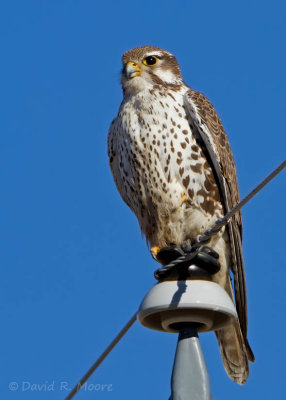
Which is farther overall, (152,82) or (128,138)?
(152,82)

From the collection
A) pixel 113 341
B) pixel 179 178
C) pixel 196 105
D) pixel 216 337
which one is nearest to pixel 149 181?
pixel 179 178

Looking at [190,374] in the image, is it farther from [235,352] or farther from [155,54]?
[155,54]

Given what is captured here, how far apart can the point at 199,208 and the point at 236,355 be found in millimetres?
1181

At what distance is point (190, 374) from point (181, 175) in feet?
9.70

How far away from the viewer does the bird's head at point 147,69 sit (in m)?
7.10

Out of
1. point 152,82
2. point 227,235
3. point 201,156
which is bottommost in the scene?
point 227,235

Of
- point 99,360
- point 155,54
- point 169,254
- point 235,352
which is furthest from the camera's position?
point 155,54

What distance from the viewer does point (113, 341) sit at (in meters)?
4.25

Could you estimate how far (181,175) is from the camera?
6480mm

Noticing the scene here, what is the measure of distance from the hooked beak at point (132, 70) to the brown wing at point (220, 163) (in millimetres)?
575

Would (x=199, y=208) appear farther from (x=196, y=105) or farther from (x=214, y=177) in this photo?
(x=196, y=105)

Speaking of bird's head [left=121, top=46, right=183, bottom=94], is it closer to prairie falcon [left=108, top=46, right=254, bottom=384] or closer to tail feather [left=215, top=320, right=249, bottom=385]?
prairie falcon [left=108, top=46, right=254, bottom=384]


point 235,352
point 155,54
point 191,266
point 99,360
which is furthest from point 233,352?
point 155,54

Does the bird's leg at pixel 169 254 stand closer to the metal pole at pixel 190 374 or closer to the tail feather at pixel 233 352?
the metal pole at pixel 190 374
